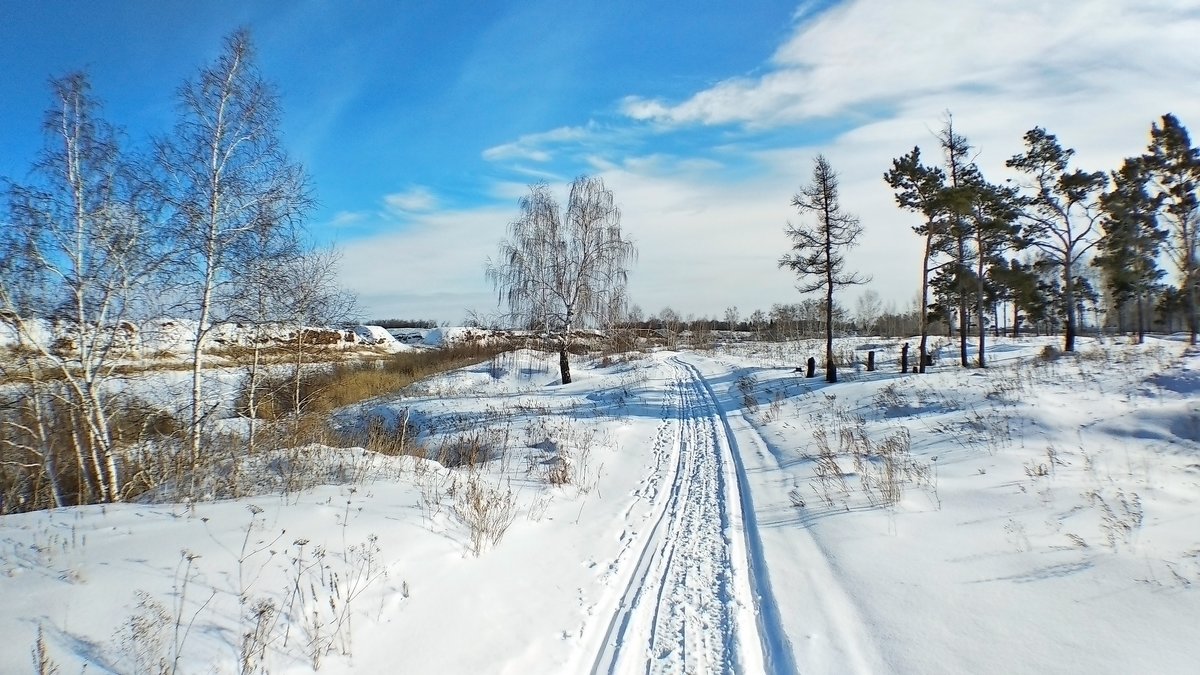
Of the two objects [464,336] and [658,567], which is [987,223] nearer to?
[658,567]

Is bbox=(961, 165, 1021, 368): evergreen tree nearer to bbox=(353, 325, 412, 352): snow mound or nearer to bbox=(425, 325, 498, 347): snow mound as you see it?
bbox=(425, 325, 498, 347): snow mound

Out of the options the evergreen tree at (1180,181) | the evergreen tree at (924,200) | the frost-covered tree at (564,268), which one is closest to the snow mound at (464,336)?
the frost-covered tree at (564,268)

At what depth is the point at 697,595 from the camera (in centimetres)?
460

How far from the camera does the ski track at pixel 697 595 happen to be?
145 inches

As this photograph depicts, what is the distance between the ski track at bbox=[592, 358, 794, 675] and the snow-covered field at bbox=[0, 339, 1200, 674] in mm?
25

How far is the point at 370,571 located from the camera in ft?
13.8

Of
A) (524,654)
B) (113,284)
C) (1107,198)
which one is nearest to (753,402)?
(524,654)

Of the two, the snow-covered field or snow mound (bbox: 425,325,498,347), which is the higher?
snow mound (bbox: 425,325,498,347)

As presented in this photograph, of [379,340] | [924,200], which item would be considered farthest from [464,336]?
[924,200]

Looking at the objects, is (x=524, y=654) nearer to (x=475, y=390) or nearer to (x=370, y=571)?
(x=370, y=571)

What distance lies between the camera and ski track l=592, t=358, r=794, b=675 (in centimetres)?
368

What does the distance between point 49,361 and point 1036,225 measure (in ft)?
109

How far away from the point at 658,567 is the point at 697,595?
27.1 inches

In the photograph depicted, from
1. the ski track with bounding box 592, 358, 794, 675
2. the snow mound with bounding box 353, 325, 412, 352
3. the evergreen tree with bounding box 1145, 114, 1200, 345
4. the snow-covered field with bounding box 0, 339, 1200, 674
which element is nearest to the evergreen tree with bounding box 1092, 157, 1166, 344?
the evergreen tree with bounding box 1145, 114, 1200, 345
